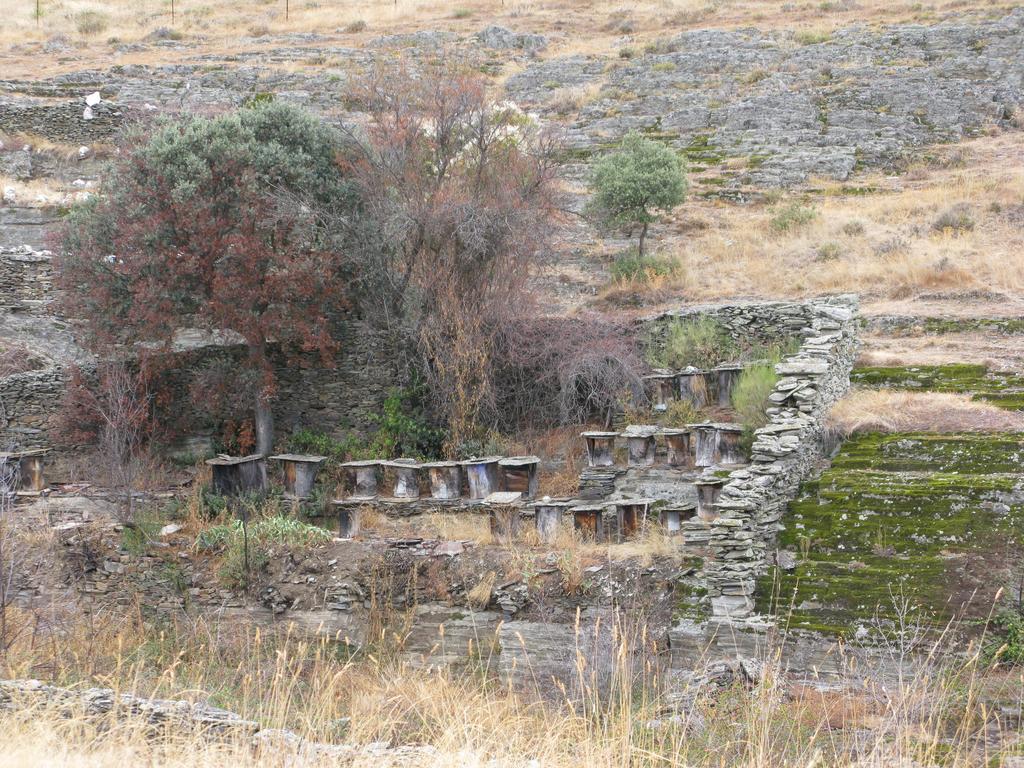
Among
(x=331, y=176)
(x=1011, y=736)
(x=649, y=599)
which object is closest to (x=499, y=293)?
(x=331, y=176)

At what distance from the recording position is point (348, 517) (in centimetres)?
1399

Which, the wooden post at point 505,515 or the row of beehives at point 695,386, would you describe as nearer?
the wooden post at point 505,515

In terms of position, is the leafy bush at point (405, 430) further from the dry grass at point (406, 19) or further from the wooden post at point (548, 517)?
the dry grass at point (406, 19)

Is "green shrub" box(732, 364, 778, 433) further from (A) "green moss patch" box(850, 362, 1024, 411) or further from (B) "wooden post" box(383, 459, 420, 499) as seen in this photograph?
(B) "wooden post" box(383, 459, 420, 499)

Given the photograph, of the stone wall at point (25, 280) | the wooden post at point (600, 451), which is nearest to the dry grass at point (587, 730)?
the wooden post at point (600, 451)

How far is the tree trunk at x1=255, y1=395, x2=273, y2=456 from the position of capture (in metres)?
16.8

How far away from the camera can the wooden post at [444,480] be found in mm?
14234

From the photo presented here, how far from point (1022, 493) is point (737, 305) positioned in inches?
305

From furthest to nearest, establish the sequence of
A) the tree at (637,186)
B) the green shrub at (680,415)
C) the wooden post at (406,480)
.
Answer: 1. the tree at (637,186)
2. the green shrub at (680,415)
3. the wooden post at (406,480)

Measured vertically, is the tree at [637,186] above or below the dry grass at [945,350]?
above

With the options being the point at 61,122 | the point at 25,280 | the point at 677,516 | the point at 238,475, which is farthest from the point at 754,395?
the point at 61,122

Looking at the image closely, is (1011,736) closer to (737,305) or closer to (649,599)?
(649,599)

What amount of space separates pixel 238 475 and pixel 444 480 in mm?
3187

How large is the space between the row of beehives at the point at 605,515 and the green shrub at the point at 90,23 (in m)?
41.0
